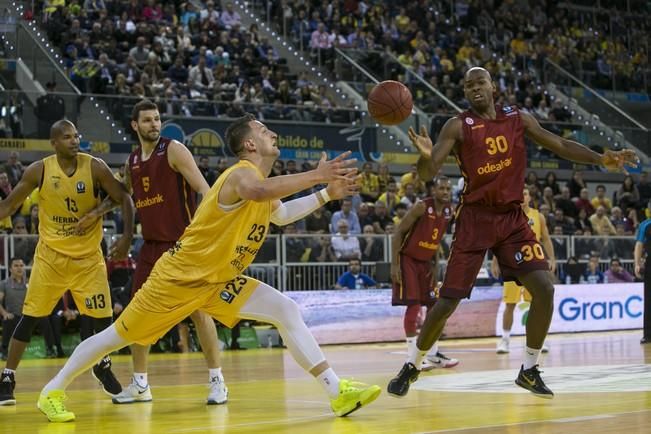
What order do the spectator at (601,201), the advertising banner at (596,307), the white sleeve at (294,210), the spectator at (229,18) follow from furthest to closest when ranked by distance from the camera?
the spectator at (229,18), the spectator at (601,201), the advertising banner at (596,307), the white sleeve at (294,210)

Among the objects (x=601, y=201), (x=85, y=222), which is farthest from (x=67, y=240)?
(x=601, y=201)

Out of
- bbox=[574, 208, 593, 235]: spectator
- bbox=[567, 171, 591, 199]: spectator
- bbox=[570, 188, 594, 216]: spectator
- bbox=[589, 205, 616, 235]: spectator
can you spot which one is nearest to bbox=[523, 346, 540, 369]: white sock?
bbox=[574, 208, 593, 235]: spectator

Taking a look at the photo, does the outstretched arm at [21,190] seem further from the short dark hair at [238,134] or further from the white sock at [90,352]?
the short dark hair at [238,134]

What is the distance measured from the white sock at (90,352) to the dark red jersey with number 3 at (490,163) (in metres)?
2.85

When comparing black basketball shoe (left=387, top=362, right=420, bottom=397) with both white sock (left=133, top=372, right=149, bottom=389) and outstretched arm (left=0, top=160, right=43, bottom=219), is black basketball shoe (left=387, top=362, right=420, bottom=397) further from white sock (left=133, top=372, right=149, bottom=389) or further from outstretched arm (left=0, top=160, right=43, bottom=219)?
outstretched arm (left=0, top=160, right=43, bottom=219)

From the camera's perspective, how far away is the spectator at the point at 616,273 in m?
20.8

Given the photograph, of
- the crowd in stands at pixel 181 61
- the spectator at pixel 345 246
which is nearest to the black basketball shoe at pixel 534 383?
the spectator at pixel 345 246

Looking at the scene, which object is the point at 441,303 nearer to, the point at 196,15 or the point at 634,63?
Result: the point at 196,15

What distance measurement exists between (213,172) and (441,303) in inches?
455

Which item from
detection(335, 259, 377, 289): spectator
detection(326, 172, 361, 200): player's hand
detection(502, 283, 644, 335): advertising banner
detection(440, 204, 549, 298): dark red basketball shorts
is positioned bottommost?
detection(502, 283, 644, 335): advertising banner

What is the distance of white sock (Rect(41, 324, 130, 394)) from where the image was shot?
7105 mm

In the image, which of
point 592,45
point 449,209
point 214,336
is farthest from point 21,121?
point 592,45

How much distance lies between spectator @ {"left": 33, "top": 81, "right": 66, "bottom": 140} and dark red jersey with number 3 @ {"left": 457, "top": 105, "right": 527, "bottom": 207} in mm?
12582

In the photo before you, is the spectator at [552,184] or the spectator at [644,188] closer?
the spectator at [552,184]
